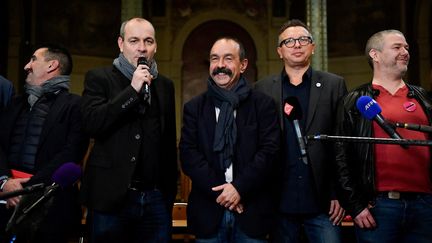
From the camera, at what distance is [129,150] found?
2664 mm

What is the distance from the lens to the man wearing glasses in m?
2.73

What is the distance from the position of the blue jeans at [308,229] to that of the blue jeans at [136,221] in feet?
2.11

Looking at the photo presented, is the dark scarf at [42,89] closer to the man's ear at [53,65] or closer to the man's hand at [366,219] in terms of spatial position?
the man's ear at [53,65]

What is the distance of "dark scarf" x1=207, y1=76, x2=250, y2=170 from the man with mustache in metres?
0.60

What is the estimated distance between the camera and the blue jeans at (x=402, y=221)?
2543mm

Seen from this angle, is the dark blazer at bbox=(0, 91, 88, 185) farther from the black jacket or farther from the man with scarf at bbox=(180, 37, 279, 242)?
the black jacket

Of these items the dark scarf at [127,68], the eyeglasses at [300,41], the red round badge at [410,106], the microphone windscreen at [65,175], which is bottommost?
the microphone windscreen at [65,175]

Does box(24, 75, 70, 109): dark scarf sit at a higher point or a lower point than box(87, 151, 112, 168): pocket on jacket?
higher

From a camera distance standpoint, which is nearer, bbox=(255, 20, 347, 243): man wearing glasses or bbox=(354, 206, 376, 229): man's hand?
bbox=(354, 206, 376, 229): man's hand

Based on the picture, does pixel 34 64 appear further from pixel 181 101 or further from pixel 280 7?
pixel 280 7

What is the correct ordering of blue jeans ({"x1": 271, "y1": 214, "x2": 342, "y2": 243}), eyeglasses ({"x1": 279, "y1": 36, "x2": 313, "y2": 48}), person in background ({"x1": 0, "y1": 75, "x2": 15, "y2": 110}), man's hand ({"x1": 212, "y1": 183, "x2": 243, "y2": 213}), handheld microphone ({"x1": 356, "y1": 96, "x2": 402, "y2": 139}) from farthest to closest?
person in background ({"x1": 0, "y1": 75, "x2": 15, "y2": 110})
eyeglasses ({"x1": 279, "y1": 36, "x2": 313, "y2": 48})
blue jeans ({"x1": 271, "y1": 214, "x2": 342, "y2": 243})
man's hand ({"x1": 212, "y1": 183, "x2": 243, "y2": 213})
handheld microphone ({"x1": 356, "y1": 96, "x2": 402, "y2": 139})

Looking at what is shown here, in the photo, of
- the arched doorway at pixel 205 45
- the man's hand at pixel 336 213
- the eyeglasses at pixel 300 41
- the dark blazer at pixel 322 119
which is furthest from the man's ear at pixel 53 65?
the arched doorway at pixel 205 45

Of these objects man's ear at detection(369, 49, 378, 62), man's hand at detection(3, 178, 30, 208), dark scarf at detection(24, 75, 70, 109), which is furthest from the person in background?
man's ear at detection(369, 49, 378, 62)

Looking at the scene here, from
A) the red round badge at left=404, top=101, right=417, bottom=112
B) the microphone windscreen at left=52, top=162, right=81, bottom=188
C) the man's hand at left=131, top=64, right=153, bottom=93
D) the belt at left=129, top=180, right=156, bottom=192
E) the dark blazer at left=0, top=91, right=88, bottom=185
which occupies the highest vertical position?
the man's hand at left=131, top=64, right=153, bottom=93
